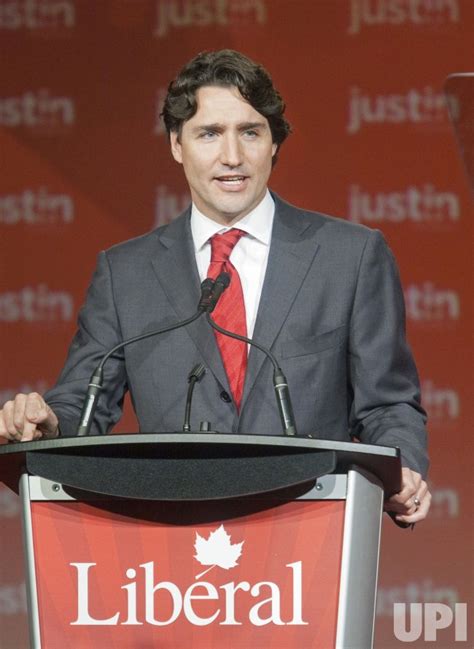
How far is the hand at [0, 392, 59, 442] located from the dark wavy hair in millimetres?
782

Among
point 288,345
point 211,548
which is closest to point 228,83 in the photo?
point 288,345

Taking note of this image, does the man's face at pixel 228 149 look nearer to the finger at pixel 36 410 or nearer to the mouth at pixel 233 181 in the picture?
the mouth at pixel 233 181

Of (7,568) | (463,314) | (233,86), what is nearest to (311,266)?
(233,86)

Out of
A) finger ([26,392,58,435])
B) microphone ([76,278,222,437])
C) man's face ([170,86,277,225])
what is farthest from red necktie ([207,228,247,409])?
finger ([26,392,58,435])

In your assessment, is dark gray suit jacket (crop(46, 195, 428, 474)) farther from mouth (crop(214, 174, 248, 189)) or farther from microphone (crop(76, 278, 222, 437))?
microphone (crop(76, 278, 222, 437))

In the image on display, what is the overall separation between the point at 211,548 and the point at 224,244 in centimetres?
89

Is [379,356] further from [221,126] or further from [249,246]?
[221,126]

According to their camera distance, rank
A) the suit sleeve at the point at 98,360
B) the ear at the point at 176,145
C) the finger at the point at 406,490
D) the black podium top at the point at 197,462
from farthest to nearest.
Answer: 1. the ear at the point at 176,145
2. the suit sleeve at the point at 98,360
3. the finger at the point at 406,490
4. the black podium top at the point at 197,462

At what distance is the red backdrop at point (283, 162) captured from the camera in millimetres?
4289

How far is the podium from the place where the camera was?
1577 mm

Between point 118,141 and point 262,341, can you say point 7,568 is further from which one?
point 262,341

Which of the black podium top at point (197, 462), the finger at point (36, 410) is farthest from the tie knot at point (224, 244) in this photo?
the black podium top at point (197, 462)

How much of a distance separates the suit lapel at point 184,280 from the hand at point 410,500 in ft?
1.59

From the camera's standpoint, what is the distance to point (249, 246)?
2412 millimetres
